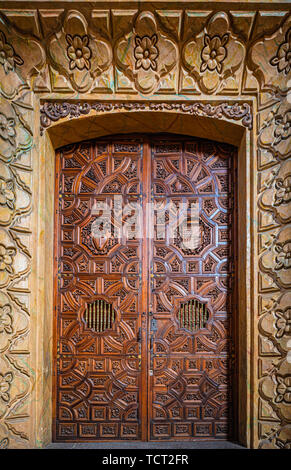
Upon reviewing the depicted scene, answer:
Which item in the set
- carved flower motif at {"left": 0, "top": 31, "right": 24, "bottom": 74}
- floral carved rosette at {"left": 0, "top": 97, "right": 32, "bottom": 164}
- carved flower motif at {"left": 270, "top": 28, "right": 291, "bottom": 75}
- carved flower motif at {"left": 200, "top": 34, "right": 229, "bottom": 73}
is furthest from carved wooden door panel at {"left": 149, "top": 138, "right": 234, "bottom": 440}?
carved flower motif at {"left": 0, "top": 31, "right": 24, "bottom": 74}

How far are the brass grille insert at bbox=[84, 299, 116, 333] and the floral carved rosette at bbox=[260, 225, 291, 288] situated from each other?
4.00 ft

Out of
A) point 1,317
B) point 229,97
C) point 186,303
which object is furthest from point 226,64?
point 1,317

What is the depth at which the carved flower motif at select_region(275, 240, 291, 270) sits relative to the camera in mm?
2406

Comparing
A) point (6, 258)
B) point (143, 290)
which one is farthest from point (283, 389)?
point (6, 258)

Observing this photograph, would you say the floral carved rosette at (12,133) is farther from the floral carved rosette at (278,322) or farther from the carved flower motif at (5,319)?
the floral carved rosette at (278,322)

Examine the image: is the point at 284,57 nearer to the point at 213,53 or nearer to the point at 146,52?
the point at 213,53

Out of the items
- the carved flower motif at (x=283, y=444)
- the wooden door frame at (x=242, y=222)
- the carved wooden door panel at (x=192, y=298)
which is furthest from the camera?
the carved wooden door panel at (x=192, y=298)

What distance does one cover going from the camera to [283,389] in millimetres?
2371

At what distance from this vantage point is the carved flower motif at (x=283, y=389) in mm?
2362

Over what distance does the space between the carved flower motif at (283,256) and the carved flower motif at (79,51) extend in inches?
75.7

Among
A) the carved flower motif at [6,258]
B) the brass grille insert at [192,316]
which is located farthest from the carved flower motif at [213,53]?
the carved flower motif at [6,258]

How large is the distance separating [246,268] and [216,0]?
1.85 meters

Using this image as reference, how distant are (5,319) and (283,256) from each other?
202 centimetres

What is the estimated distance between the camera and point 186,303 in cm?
270
